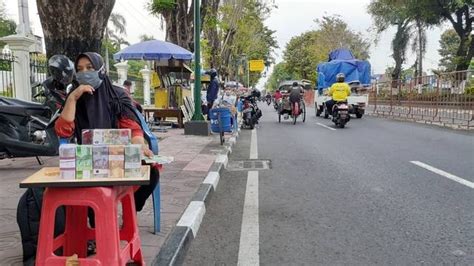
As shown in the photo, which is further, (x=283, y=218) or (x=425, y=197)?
(x=425, y=197)

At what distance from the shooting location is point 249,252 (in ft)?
12.9

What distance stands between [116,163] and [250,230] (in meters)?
2.07

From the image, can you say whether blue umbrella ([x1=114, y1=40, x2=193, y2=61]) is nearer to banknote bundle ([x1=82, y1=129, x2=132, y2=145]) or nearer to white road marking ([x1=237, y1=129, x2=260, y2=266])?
white road marking ([x1=237, y1=129, x2=260, y2=266])

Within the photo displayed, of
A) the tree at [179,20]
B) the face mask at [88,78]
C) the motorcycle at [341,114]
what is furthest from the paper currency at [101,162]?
the tree at [179,20]

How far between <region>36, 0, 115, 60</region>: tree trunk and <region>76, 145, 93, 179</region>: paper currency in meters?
2.72

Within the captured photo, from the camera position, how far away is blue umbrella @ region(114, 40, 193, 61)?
525 inches

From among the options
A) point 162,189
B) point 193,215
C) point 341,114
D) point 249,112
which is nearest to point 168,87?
point 249,112

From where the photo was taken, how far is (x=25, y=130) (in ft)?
22.9

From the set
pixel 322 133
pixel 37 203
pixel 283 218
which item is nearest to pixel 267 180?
pixel 283 218

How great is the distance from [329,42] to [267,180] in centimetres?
4673

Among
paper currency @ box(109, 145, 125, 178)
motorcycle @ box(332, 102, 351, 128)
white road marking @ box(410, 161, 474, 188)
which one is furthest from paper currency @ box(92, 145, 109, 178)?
motorcycle @ box(332, 102, 351, 128)

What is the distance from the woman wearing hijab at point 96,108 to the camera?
315 cm

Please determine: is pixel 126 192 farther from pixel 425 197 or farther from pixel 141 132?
pixel 425 197

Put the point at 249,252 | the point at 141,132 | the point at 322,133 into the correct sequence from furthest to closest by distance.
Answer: the point at 322,133 → the point at 249,252 → the point at 141,132
